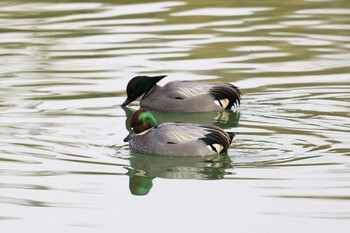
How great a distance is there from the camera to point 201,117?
12812 mm

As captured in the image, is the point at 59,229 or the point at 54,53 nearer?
the point at 59,229

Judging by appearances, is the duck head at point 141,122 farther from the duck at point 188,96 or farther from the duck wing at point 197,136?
the duck at point 188,96

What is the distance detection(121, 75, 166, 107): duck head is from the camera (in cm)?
1315

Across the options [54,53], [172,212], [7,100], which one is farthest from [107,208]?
[54,53]

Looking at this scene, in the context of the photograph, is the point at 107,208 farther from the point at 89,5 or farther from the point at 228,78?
the point at 89,5

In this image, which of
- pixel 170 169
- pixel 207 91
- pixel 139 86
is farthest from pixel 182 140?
pixel 139 86

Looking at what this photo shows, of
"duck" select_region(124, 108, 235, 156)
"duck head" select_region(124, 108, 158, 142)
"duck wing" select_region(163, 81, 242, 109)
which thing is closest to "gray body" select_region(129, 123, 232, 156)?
"duck" select_region(124, 108, 235, 156)

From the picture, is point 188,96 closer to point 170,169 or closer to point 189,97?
point 189,97

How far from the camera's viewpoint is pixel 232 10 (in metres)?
18.3

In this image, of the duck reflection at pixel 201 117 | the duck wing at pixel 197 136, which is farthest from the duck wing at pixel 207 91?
the duck wing at pixel 197 136

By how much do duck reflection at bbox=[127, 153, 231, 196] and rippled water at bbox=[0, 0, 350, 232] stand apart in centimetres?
2

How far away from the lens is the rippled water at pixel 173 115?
8.70m

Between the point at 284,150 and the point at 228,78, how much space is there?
11.7 ft

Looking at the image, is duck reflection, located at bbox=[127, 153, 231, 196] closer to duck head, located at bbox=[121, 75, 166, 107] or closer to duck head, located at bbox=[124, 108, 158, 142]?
duck head, located at bbox=[124, 108, 158, 142]
